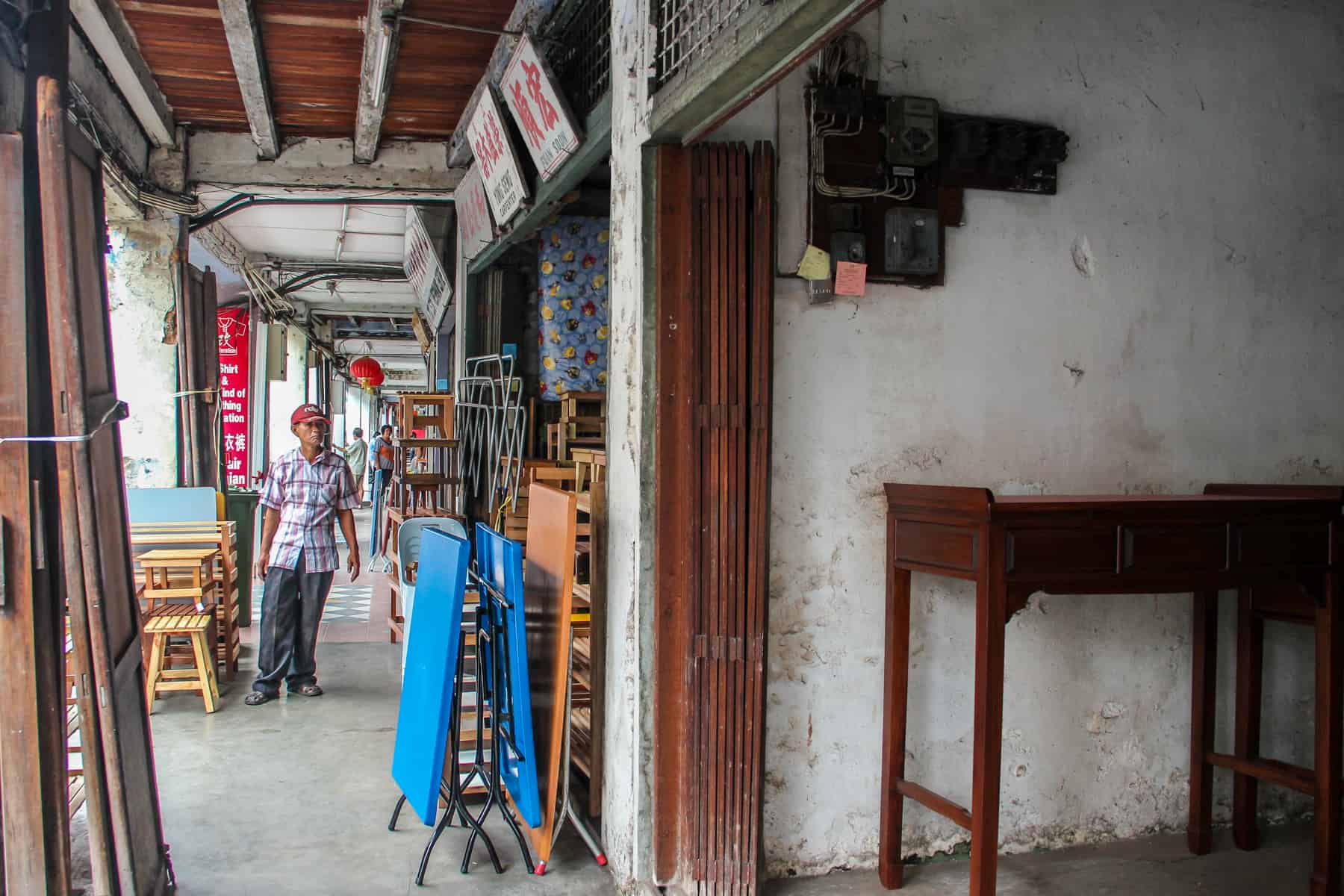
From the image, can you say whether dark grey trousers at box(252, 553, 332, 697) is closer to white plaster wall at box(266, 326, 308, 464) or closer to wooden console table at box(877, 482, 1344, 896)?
wooden console table at box(877, 482, 1344, 896)

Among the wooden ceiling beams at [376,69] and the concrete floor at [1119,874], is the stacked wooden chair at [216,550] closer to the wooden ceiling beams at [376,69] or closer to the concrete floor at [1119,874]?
the wooden ceiling beams at [376,69]

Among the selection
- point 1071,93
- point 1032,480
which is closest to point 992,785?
point 1032,480

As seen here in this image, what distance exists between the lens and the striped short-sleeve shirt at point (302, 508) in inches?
210

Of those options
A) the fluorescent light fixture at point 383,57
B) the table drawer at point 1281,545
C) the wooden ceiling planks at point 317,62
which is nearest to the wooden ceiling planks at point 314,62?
the wooden ceiling planks at point 317,62

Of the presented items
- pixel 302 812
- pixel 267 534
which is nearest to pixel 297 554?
pixel 267 534

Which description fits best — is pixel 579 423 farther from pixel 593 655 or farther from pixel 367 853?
pixel 367 853

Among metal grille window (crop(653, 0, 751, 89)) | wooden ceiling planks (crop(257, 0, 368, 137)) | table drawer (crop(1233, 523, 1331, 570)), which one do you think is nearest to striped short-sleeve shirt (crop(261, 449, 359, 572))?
wooden ceiling planks (crop(257, 0, 368, 137))

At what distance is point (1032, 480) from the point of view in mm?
3521

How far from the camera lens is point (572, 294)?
5.82 meters

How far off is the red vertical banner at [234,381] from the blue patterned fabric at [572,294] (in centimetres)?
596

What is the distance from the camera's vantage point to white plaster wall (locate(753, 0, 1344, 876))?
3.28 meters

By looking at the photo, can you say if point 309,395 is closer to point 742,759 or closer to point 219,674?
point 219,674

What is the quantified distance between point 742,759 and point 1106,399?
6.04 ft

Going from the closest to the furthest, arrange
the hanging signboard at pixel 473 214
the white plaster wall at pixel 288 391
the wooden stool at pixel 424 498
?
the hanging signboard at pixel 473 214, the wooden stool at pixel 424 498, the white plaster wall at pixel 288 391
